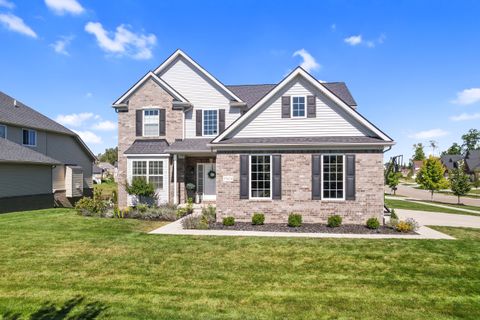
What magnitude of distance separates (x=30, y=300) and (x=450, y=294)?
925 cm

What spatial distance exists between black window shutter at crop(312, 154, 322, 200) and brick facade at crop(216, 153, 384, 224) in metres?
0.18

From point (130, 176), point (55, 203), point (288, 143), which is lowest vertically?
point (55, 203)

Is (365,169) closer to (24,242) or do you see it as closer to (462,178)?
(24,242)

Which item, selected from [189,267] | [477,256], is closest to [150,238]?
[189,267]

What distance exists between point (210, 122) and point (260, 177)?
7195 millimetres

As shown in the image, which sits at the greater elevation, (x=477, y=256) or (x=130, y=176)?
(x=130, y=176)

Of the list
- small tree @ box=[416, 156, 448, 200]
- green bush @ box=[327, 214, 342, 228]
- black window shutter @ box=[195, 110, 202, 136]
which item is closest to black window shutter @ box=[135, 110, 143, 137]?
black window shutter @ box=[195, 110, 202, 136]

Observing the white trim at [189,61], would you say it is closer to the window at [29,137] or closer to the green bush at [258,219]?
the green bush at [258,219]

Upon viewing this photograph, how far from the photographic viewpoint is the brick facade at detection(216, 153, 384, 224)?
41.5ft

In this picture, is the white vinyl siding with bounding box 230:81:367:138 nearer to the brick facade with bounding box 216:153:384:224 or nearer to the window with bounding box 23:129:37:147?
the brick facade with bounding box 216:153:384:224

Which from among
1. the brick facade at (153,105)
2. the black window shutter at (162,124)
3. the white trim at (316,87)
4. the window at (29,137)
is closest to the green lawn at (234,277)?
the white trim at (316,87)

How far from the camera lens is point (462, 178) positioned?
2941 centimetres

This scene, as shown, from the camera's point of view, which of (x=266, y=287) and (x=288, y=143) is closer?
(x=266, y=287)

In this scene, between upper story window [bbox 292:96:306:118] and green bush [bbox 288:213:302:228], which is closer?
green bush [bbox 288:213:302:228]
